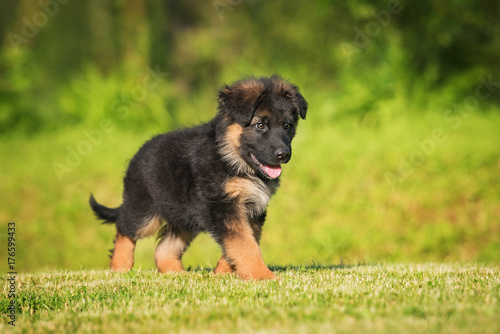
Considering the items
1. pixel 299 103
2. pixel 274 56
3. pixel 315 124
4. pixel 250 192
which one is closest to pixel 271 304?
pixel 250 192

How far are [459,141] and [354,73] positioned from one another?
126 inches

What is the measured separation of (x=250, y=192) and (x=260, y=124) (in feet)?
2.03

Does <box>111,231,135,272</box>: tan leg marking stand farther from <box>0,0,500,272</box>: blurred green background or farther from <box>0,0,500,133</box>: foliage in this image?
<box>0,0,500,133</box>: foliage

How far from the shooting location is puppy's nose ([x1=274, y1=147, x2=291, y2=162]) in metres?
4.86

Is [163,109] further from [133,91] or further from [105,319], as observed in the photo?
[105,319]

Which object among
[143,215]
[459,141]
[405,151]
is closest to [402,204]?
[405,151]

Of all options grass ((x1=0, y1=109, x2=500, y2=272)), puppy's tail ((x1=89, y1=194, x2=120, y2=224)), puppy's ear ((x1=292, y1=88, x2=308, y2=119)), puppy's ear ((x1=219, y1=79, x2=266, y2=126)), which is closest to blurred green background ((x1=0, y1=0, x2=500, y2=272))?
grass ((x1=0, y1=109, x2=500, y2=272))

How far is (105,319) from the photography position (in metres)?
3.52

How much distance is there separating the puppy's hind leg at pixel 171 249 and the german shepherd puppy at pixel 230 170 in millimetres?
316
